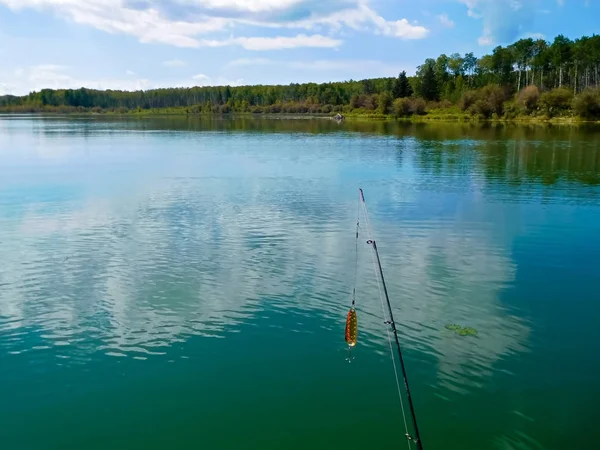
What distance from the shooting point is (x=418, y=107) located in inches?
5123

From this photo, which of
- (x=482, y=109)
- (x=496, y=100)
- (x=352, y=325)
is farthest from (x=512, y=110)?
(x=352, y=325)

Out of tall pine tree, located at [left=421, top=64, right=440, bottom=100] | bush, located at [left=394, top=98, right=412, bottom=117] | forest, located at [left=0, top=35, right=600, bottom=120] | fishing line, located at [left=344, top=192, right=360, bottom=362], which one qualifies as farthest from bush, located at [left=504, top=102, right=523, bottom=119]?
fishing line, located at [left=344, top=192, right=360, bottom=362]

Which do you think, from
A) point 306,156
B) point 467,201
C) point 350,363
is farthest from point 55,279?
point 306,156

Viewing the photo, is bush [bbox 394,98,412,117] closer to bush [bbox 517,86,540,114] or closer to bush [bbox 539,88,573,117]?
bush [bbox 517,86,540,114]

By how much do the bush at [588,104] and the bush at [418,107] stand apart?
138 feet

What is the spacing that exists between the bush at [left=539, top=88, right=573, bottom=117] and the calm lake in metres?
82.8

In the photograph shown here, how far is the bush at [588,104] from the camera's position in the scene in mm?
89875

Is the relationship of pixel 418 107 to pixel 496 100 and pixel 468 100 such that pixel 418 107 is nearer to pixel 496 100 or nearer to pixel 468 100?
pixel 468 100

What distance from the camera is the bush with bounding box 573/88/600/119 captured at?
8988cm

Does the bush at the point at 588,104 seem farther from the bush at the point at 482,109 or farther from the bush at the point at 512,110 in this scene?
the bush at the point at 482,109

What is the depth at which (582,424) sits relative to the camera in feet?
28.5

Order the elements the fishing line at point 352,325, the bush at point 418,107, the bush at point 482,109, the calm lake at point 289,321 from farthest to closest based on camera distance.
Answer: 1. the bush at point 418,107
2. the bush at point 482,109
3. the calm lake at point 289,321
4. the fishing line at point 352,325

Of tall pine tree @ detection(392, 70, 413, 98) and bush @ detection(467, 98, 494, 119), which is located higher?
tall pine tree @ detection(392, 70, 413, 98)

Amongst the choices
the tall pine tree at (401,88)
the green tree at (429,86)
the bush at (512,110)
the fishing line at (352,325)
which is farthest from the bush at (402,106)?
the fishing line at (352,325)
